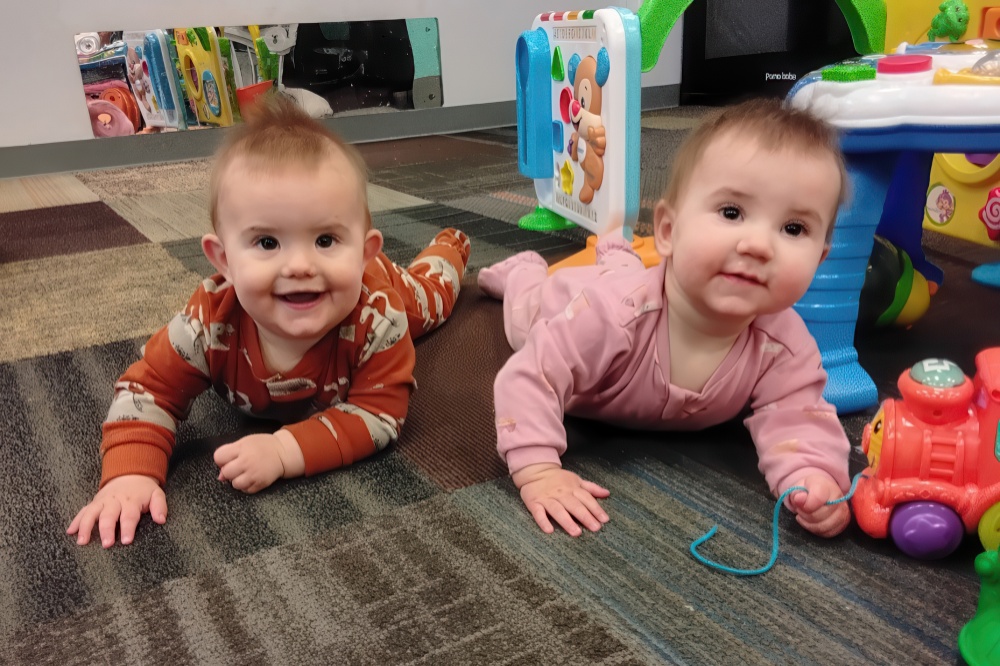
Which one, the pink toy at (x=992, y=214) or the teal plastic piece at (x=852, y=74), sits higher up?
the teal plastic piece at (x=852, y=74)

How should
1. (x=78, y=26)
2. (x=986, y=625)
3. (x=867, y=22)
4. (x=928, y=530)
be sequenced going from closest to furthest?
(x=986, y=625) < (x=928, y=530) < (x=867, y=22) < (x=78, y=26)

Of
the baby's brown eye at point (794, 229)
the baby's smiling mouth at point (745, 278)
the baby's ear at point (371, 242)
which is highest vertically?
the baby's brown eye at point (794, 229)

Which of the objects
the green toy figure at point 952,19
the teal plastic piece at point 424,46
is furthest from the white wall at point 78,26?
the green toy figure at point 952,19

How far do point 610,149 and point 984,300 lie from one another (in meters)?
0.62

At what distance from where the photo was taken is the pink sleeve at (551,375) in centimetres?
72

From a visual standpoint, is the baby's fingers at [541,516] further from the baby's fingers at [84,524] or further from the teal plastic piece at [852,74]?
the teal plastic piece at [852,74]

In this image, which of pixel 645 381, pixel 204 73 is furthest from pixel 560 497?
pixel 204 73

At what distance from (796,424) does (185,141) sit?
2.58 metres

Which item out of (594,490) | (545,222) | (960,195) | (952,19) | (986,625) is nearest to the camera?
(986,625)

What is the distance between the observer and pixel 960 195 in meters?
1.54

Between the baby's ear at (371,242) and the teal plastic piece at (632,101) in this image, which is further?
A: the teal plastic piece at (632,101)

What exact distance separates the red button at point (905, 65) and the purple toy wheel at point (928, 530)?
50 cm

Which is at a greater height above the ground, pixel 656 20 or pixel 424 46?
pixel 656 20

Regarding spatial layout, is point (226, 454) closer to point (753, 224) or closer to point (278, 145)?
point (278, 145)
